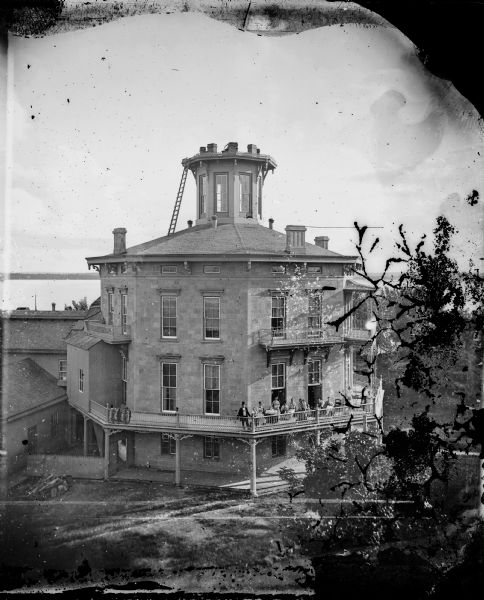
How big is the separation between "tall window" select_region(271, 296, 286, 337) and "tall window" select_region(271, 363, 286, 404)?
338 millimetres

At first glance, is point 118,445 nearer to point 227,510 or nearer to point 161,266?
point 227,510

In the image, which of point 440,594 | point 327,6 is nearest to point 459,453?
point 440,594

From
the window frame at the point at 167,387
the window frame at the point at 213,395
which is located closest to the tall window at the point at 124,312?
the window frame at the point at 167,387

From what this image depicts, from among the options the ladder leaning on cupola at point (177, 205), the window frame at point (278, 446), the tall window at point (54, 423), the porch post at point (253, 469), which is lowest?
the porch post at point (253, 469)

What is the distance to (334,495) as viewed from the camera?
11.8ft

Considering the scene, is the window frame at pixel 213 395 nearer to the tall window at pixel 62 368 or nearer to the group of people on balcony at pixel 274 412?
the group of people on balcony at pixel 274 412

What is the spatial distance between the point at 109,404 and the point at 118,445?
41 centimetres

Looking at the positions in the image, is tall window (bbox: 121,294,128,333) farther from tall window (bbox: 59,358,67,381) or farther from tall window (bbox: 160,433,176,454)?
tall window (bbox: 160,433,176,454)

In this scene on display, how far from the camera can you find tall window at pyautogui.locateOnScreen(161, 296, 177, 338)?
417 centimetres

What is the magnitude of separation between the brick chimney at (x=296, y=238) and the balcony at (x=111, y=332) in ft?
5.98

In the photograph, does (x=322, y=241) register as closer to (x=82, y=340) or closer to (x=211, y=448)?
(x=211, y=448)

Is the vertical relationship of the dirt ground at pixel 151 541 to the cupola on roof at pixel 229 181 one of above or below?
below

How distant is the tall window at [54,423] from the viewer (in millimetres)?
4175

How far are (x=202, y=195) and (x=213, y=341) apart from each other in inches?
58.1
